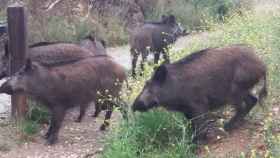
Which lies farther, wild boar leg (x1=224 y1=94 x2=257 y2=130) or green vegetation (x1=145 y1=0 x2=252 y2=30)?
green vegetation (x1=145 y1=0 x2=252 y2=30)

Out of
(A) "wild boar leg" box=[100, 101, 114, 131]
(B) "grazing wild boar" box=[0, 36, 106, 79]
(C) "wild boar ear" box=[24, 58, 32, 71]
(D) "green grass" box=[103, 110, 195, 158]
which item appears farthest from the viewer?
(B) "grazing wild boar" box=[0, 36, 106, 79]

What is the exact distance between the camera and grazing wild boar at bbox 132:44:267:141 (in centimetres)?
687

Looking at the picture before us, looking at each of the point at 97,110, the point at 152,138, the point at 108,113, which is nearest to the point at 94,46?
the point at 97,110

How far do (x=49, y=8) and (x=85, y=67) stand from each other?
9074 mm

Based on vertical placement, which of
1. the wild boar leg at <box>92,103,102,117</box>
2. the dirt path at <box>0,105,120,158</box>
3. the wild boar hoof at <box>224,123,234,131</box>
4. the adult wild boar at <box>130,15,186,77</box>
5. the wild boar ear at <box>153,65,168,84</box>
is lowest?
the dirt path at <box>0,105,120,158</box>

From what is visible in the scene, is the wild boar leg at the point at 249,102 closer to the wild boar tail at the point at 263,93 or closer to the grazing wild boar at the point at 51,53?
the wild boar tail at the point at 263,93

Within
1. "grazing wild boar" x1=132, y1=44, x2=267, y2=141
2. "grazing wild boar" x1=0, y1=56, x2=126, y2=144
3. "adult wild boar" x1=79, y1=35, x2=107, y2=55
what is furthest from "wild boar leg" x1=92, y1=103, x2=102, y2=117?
"grazing wild boar" x1=132, y1=44, x2=267, y2=141

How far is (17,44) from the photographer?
28.9ft

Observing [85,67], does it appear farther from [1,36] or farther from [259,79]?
[1,36]

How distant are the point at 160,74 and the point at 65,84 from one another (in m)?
1.60

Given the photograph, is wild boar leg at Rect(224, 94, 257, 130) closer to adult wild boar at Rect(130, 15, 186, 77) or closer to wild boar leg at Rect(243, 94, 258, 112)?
wild boar leg at Rect(243, 94, 258, 112)

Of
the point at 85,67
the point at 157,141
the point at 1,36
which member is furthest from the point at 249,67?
the point at 1,36

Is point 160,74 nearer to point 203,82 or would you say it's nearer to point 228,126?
point 203,82

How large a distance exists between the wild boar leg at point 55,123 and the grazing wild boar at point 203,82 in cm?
140
